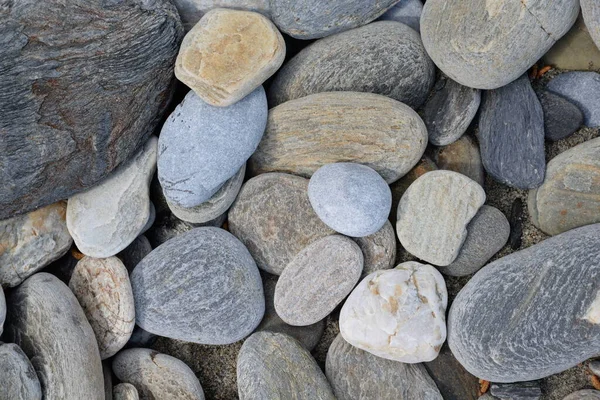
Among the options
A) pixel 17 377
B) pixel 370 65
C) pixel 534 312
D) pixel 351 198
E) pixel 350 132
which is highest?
pixel 370 65

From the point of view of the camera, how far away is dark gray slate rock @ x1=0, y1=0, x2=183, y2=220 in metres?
2.03

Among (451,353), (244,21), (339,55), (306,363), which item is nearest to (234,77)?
(244,21)

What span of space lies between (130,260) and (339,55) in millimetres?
1139

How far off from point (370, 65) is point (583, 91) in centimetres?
79

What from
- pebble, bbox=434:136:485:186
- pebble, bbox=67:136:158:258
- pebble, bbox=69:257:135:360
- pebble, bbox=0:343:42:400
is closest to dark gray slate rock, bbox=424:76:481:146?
pebble, bbox=434:136:485:186

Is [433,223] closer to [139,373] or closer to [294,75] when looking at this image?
Result: [294,75]

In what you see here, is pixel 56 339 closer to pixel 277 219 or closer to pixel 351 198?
pixel 277 219

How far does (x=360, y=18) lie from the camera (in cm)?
235

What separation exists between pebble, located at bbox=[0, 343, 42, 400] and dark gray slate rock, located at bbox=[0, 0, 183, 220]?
497 millimetres

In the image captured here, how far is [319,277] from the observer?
2244mm

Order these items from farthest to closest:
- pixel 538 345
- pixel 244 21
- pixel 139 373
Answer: pixel 139 373 → pixel 244 21 → pixel 538 345

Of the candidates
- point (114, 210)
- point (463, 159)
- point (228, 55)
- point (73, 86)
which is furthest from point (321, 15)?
point (114, 210)

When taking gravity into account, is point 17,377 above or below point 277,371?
above

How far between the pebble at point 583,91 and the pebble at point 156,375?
1.74 metres
